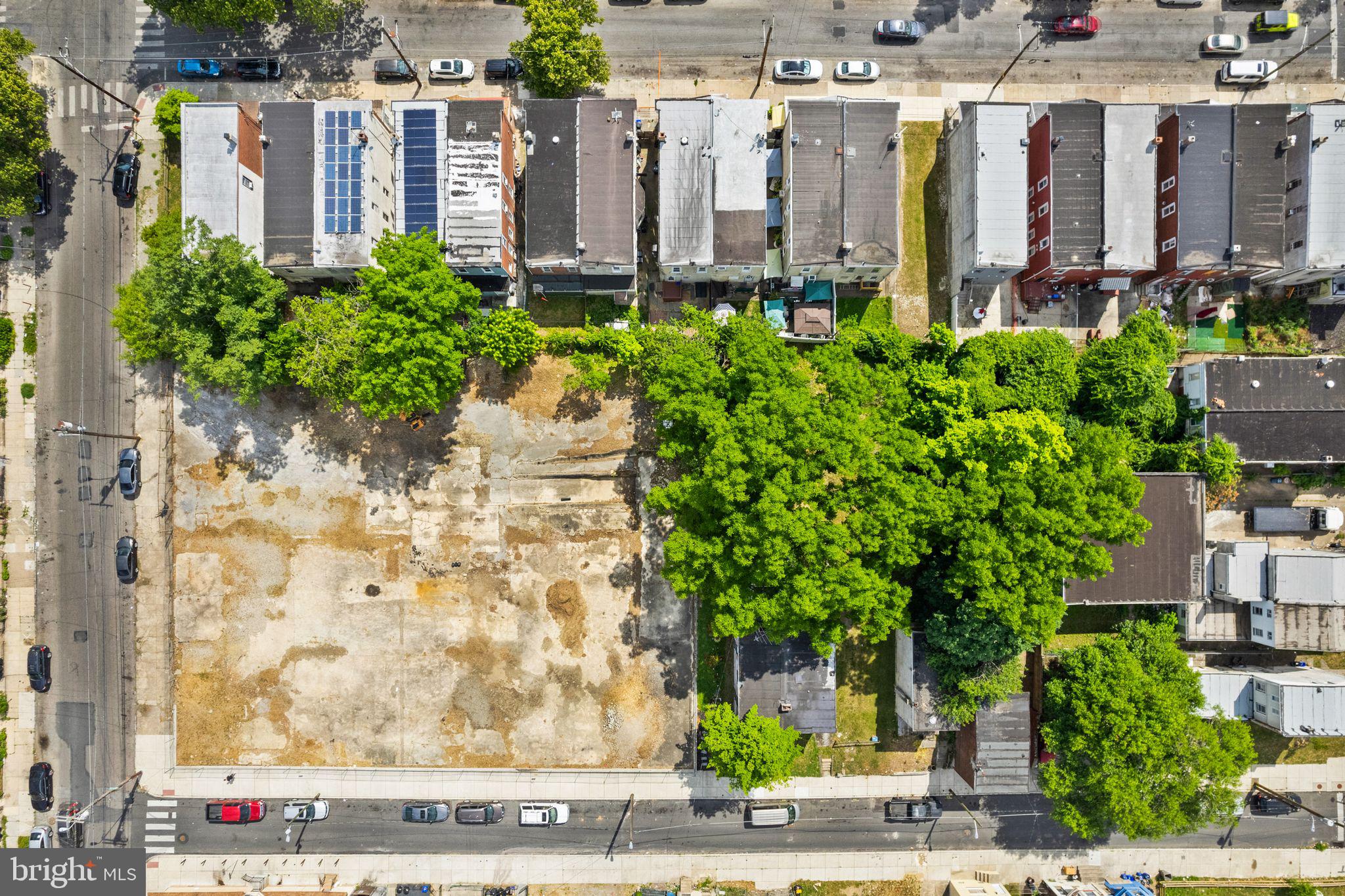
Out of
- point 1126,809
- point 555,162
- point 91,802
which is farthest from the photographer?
point 91,802

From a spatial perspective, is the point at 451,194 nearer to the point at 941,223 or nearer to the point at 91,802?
the point at 941,223

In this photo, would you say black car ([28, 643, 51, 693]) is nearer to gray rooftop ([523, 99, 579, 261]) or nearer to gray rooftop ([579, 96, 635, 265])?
gray rooftop ([523, 99, 579, 261])

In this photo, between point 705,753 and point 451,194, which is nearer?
point 451,194

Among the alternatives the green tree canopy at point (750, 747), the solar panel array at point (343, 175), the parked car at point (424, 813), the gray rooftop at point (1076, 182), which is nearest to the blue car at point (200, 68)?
the solar panel array at point (343, 175)

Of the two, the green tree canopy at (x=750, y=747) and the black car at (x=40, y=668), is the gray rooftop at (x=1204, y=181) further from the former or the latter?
the black car at (x=40, y=668)

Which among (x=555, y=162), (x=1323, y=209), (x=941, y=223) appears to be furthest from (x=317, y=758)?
(x=1323, y=209)

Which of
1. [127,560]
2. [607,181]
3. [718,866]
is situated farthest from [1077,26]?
[127,560]
